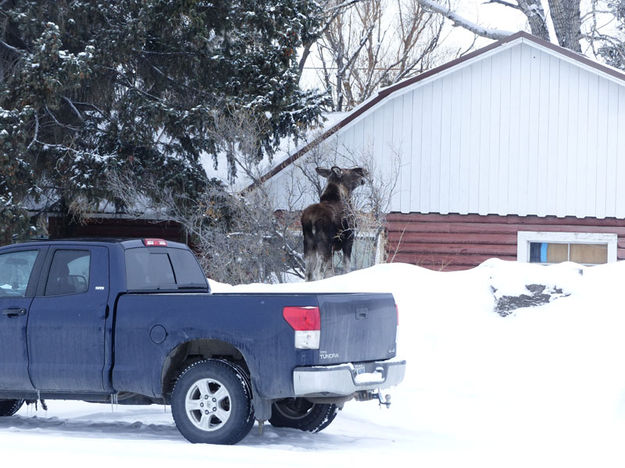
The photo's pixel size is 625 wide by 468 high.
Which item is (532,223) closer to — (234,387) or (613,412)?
(613,412)

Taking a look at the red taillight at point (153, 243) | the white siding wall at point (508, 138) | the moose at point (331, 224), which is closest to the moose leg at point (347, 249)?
the moose at point (331, 224)

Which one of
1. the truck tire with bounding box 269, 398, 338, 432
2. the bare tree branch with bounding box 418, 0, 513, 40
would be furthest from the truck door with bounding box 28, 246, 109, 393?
the bare tree branch with bounding box 418, 0, 513, 40

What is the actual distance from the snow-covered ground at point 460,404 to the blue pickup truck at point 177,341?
1.14ft

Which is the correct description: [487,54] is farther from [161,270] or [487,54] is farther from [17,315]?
[17,315]

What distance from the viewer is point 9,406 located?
407 inches

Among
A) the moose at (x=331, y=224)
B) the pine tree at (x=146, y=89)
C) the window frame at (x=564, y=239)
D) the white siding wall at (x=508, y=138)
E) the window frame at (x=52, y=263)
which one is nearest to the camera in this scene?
the window frame at (x=52, y=263)

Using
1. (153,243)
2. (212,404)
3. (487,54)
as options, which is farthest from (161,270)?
(487,54)

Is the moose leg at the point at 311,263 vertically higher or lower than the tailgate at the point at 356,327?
higher

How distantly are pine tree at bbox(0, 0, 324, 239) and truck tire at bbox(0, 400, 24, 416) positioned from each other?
8028 mm

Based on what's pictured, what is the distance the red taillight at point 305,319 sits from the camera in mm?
8039

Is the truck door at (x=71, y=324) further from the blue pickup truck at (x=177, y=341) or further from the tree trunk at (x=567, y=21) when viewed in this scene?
the tree trunk at (x=567, y=21)

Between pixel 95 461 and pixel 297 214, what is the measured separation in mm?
12505

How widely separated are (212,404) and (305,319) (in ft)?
3.67

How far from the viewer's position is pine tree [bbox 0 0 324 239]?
18.8m
